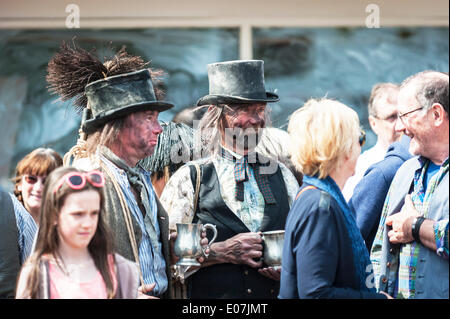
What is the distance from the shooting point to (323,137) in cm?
272

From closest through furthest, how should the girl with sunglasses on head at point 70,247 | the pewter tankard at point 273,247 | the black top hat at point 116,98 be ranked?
the girl with sunglasses on head at point 70,247 → the black top hat at point 116,98 → the pewter tankard at point 273,247

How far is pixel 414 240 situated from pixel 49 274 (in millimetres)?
1533

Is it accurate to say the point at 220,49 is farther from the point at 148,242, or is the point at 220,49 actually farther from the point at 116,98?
the point at 148,242

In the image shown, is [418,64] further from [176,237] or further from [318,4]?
[176,237]

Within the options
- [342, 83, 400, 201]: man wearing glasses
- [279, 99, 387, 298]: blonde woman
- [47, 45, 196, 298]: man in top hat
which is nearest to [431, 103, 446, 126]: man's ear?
[279, 99, 387, 298]: blonde woman

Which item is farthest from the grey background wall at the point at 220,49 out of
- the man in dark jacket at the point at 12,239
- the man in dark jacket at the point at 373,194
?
the man in dark jacket at the point at 12,239

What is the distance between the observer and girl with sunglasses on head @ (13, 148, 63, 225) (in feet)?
12.2

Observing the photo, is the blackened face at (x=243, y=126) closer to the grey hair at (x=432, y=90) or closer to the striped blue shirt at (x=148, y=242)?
the striped blue shirt at (x=148, y=242)

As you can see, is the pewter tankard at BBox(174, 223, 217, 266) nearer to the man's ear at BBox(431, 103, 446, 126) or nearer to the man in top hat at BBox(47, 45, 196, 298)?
the man in top hat at BBox(47, 45, 196, 298)

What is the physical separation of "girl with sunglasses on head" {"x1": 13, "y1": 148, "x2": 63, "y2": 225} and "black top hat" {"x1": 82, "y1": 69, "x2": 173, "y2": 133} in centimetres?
67

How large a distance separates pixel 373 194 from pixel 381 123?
1364 mm

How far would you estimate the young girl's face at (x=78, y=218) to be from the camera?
8.31 feet

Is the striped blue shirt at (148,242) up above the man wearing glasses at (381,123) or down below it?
below
